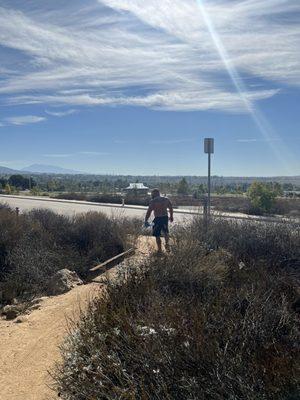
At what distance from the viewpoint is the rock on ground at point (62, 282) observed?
11.5m

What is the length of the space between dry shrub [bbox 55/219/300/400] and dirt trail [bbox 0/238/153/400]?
550mm

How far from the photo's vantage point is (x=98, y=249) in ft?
48.6

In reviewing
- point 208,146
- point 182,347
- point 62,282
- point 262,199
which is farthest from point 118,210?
point 182,347

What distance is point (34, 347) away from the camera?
25.2 ft

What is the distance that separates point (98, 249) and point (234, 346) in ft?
33.1

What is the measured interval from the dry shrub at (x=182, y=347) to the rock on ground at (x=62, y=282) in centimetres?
398

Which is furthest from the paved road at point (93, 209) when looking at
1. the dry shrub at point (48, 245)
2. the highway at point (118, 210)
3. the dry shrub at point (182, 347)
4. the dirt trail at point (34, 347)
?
the dry shrub at point (182, 347)

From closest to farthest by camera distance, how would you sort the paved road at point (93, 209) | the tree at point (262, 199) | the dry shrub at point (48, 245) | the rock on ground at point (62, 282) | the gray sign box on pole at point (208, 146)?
the rock on ground at point (62, 282)
the dry shrub at point (48, 245)
the gray sign box on pole at point (208, 146)
the paved road at point (93, 209)
the tree at point (262, 199)

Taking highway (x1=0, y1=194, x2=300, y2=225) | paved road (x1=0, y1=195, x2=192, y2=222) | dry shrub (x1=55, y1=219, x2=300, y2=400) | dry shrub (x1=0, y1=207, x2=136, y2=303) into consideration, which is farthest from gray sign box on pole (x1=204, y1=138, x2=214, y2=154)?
dry shrub (x1=55, y1=219, x2=300, y2=400)

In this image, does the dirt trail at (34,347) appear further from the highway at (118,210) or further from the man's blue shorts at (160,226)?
the highway at (118,210)

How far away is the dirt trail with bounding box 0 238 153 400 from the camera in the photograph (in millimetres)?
6172

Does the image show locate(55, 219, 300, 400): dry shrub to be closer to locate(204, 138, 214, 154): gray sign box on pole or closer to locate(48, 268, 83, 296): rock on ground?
locate(48, 268, 83, 296): rock on ground

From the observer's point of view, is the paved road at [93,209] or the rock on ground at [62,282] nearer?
the rock on ground at [62,282]

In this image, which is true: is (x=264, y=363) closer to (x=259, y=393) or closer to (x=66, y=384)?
(x=259, y=393)
